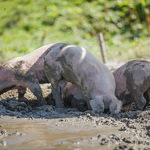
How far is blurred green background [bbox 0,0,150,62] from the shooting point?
15.8 m

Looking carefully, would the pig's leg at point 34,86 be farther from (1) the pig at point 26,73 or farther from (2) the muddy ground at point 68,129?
(2) the muddy ground at point 68,129

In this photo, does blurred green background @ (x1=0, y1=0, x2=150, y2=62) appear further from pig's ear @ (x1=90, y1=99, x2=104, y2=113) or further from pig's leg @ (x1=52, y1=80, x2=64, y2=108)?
pig's ear @ (x1=90, y1=99, x2=104, y2=113)

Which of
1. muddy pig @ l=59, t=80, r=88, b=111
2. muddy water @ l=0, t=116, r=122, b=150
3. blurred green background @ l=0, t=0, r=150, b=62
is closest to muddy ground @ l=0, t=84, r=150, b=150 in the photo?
muddy water @ l=0, t=116, r=122, b=150

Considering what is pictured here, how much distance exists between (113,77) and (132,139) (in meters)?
2.19

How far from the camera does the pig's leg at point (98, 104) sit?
5406 mm

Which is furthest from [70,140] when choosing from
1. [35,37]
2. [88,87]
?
[35,37]

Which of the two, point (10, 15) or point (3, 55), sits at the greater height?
point (10, 15)

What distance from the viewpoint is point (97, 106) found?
17.8ft

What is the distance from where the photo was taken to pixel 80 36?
16578 mm

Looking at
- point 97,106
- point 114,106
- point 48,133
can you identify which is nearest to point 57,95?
point 97,106

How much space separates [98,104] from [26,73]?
1.72 m

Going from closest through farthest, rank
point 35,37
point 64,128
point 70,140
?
point 70,140 → point 64,128 → point 35,37

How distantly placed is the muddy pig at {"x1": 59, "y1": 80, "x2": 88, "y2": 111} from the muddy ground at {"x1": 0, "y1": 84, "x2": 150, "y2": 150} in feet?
0.80

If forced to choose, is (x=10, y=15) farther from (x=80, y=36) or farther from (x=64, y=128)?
(x=64, y=128)
